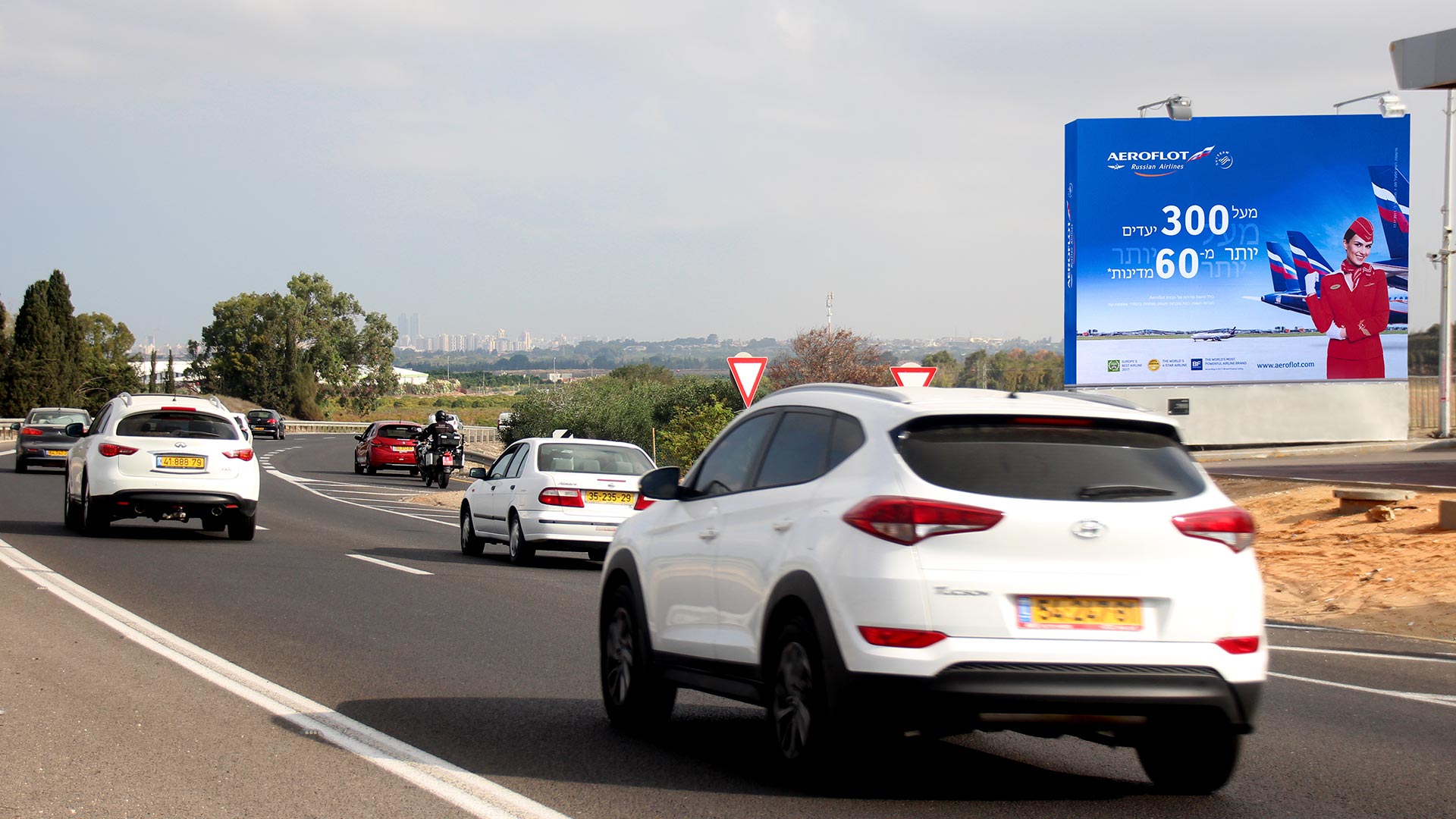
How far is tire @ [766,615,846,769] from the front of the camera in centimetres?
585

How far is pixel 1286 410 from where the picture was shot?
121 ft

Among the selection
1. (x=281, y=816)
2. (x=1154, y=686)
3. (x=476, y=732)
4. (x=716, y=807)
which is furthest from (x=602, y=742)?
(x=1154, y=686)

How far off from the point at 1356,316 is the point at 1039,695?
34.3 m

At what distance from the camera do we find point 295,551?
18406 millimetres

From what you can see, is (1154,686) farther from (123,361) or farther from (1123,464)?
(123,361)

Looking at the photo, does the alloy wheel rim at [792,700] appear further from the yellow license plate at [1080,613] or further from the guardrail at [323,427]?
the guardrail at [323,427]

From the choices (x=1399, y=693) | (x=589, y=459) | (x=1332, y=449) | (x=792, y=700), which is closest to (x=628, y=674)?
(x=792, y=700)

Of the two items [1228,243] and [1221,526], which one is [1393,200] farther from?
[1221,526]

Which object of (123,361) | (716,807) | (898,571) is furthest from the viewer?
(123,361)

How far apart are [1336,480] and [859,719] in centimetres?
1964

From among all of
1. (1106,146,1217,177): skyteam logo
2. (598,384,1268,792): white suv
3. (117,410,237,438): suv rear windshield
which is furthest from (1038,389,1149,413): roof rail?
(1106,146,1217,177): skyteam logo

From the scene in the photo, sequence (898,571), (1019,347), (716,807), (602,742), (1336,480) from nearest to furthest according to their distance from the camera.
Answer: (898,571) < (716,807) < (602,742) < (1336,480) < (1019,347)

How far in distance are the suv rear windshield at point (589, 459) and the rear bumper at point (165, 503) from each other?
14.3 ft

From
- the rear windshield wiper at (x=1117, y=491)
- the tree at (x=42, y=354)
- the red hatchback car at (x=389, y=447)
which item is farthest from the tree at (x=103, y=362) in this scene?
the rear windshield wiper at (x=1117, y=491)
